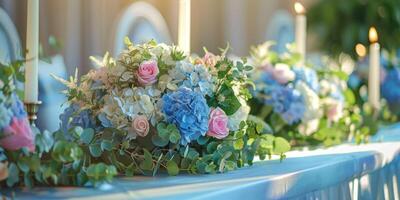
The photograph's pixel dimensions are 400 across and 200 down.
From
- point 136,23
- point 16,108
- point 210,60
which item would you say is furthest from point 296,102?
point 16,108

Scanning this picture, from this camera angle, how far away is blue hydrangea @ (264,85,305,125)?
1.80 metres

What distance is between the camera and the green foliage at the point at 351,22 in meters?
2.79

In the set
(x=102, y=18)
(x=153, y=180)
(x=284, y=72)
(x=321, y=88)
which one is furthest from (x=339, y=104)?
(x=153, y=180)

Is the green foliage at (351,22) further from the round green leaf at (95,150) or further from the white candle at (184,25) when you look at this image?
the round green leaf at (95,150)

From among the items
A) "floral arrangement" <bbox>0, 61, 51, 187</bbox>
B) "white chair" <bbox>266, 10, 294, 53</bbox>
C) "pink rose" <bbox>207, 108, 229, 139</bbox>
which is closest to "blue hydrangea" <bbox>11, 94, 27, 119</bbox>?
"floral arrangement" <bbox>0, 61, 51, 187</bbox>

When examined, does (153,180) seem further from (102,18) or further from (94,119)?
(102,18)

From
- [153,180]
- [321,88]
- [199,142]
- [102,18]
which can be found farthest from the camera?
[321,88]

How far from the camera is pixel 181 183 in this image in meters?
1.02

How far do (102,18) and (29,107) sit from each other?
2.61 ft

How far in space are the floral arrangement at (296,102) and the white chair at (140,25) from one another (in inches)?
11.7

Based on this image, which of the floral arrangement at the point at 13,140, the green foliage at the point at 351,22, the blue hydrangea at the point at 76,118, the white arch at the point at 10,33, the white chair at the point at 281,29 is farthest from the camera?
the white chair at the point at 281,29

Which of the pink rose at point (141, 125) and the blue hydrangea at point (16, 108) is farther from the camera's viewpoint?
the pink rose at point (141, 125)

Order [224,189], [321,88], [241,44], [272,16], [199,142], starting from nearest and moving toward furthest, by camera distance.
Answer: [224,189] → [199,142] → [321,88] → [241,44] → [272,16]

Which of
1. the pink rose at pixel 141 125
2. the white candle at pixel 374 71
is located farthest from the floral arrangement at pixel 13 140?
the white candle at pixel 374 71
